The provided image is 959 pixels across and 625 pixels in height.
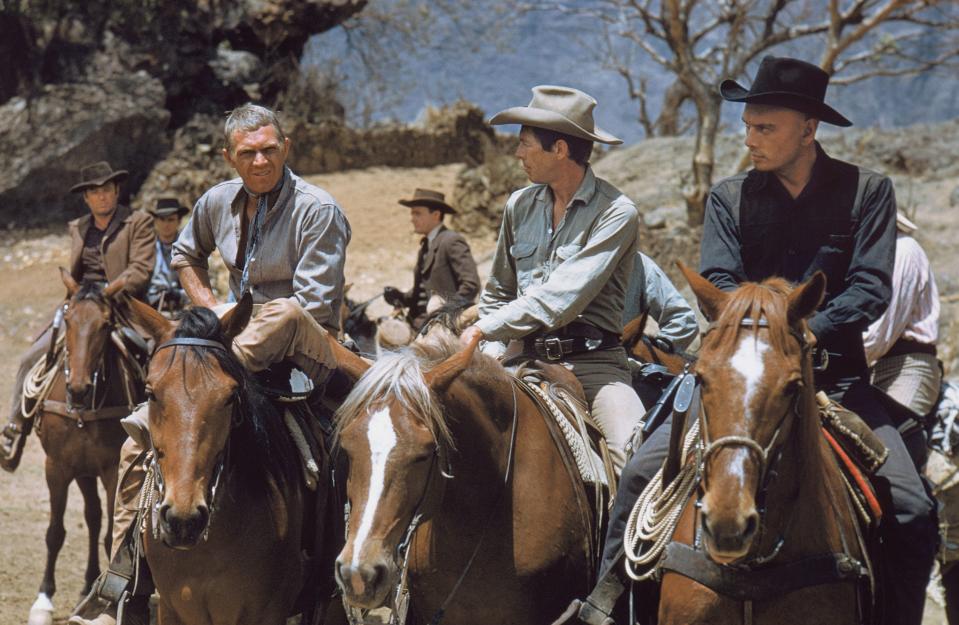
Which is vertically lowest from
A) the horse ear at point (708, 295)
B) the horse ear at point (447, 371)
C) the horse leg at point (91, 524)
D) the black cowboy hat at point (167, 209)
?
the horse leg at point (91, 524)

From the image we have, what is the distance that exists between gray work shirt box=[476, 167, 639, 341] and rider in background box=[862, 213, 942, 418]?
4.38 feet

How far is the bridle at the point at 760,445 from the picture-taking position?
10.8 ft

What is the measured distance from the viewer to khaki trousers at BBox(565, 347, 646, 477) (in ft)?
16.7

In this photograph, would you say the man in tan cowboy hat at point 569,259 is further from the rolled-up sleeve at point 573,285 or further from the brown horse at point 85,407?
the brown horse at point 85,407

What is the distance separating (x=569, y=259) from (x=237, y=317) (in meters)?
1.49

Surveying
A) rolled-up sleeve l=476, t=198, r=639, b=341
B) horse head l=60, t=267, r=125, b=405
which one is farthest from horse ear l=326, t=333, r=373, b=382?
horse head l=60, t=267, r=125, b=405

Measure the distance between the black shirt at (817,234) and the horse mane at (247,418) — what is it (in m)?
1.91

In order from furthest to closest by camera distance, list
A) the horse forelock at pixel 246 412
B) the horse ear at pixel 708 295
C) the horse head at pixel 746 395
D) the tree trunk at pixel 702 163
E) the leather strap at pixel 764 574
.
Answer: the tree trunk at pixel 702 163, the horse forelock at pixel 246 412, the leather strap at pixel 764 574, the horse ear at pixel 708 295, the horse head at pixel 746 395

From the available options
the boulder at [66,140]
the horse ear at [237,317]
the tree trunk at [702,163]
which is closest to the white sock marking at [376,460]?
the horse ear at [237,317]

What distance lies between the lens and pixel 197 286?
17.5 ft

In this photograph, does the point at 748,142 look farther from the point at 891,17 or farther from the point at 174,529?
the point at 891,17

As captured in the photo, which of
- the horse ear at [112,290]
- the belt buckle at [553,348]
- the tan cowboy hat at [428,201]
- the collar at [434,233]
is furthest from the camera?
the collar at [434,233]

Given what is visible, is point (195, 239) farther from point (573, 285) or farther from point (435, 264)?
point (435, 264)

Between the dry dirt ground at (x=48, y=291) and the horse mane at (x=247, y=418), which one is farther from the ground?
the horse mane at (x=247, y=418)
